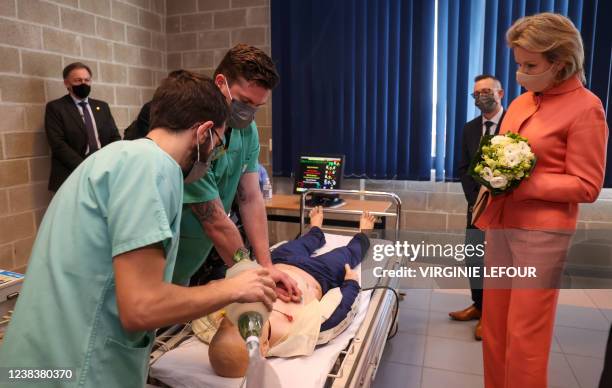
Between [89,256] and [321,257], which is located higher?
[89,256]

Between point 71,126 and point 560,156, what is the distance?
3.31 meters

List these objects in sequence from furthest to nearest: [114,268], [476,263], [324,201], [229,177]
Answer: [324,201]
[476,263]
[229,177]
[114,268]

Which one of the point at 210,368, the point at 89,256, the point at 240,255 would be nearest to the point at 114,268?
the point at 89,256

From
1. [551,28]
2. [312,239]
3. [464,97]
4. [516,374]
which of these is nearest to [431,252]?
[464,97]

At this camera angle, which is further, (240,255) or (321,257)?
(321,257)

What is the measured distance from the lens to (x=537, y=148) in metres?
1.82

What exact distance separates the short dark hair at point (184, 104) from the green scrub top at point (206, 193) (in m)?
0.53

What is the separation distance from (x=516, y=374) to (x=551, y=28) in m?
1.33

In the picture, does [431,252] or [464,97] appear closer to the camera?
[464,97]

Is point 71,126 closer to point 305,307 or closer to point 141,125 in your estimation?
point 141,125

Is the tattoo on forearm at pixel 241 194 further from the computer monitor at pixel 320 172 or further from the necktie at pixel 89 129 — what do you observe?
the necktie at pixel 89 129

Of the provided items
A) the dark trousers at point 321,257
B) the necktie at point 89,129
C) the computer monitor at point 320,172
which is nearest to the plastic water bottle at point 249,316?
the dark trousers at point 321,257

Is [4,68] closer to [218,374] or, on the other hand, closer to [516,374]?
[218,374]

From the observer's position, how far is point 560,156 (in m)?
1.79
